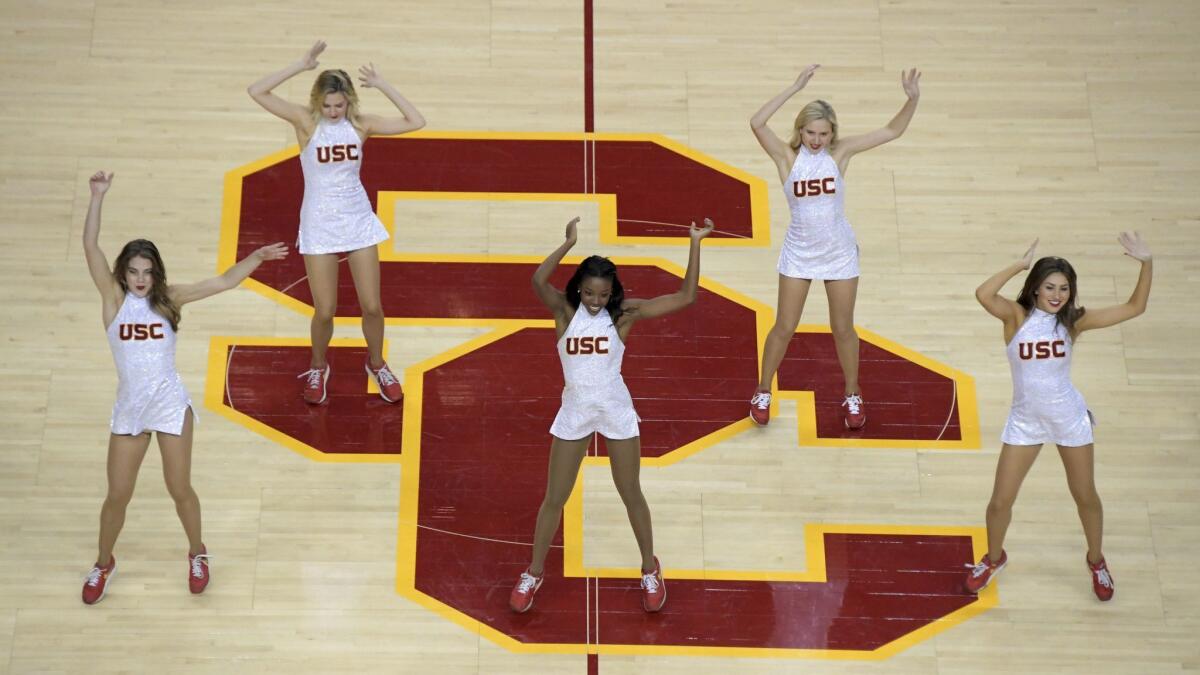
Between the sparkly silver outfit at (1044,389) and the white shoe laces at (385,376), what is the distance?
2883 mm

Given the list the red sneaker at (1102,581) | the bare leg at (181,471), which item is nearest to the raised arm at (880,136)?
the red sneaker at (1102,581)

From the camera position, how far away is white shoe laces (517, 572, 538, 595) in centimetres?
675

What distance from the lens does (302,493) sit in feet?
23.5

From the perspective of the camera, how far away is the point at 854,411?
743 cm

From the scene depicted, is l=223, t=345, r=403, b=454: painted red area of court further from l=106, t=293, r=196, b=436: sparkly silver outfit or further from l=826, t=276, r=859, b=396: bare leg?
l=826, t=276, r=859, b=396: bare leg

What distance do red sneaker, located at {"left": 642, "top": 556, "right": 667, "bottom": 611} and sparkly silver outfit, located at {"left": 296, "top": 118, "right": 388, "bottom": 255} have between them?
6.28ft

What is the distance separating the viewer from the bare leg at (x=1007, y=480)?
21.4ft

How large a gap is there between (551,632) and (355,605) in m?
0.87

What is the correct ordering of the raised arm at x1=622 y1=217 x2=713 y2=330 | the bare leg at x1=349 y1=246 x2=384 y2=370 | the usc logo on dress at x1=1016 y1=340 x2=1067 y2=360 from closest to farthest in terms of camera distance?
the raised arm at x1=622 y1=217 x2=713 y2=330
the usc logo on dress at x1=1016 y1=340 x2=1067 y2=360
the bare leg at x1=349 y1=246 x2=384 y2=370

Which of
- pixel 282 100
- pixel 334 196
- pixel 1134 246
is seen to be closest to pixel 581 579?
pixel 334 196

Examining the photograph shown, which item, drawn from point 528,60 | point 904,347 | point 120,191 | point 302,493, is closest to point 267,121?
point 120,191

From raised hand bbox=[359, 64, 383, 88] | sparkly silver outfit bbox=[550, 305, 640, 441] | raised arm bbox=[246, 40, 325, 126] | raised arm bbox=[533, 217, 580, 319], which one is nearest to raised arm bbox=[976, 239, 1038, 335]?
sparkly silver outfit bbox=[550, 305, 640, 441]

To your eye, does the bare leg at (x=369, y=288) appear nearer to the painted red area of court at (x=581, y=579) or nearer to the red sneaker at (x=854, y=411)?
the painted red area of court at (x=581, y=579)

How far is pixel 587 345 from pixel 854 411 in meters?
1.86
